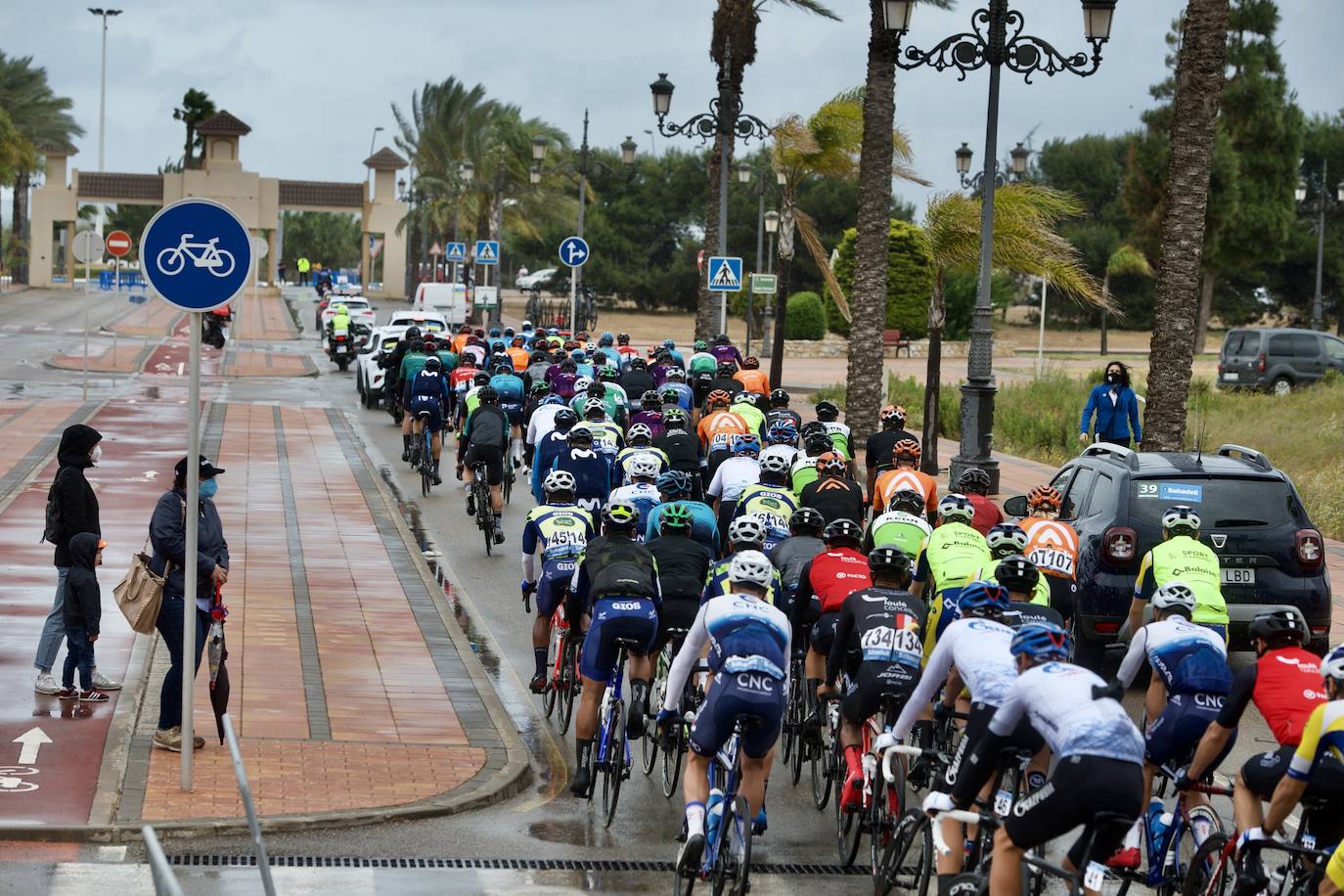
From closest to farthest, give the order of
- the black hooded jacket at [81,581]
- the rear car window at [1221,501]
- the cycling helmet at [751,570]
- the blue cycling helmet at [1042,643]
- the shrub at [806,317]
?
the blue cycling helmet at [1042,643] → the cycling helmet at [751,570] → the black hooded jacket at [81,581] → the rear car window at [1221,501] → the shrub at [806,317]

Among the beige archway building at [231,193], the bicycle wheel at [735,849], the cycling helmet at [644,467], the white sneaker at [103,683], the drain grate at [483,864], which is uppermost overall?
the beige archway building at [231,193]

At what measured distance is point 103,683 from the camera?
11.7 m

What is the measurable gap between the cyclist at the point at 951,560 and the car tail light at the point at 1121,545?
2.27 metres

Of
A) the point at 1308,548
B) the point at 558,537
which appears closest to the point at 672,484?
the point at 558,537

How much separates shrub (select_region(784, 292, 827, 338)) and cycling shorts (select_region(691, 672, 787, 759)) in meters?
55.5

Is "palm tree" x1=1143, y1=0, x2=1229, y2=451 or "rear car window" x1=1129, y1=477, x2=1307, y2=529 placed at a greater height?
"palm tree" x1=1143, y1=0, x2=1229, y2=451

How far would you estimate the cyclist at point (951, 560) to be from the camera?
10.2 metres

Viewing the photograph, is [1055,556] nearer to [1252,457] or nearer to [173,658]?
[1252,457]

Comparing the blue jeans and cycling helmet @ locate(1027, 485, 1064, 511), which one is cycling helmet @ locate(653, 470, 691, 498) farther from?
the blue jeans

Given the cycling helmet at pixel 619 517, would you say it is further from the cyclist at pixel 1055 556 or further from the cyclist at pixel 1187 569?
the cyclist at pixel 1187 569

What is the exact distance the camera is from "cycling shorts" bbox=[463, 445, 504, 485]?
18547 millimetres

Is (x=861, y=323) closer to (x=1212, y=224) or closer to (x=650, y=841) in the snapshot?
(x=650, y=841)

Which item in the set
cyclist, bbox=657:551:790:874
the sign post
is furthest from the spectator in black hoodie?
cyclist, bbox=657:551:790:874

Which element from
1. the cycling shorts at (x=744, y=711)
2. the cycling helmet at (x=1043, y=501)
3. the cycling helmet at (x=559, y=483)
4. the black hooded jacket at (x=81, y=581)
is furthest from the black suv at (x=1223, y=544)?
the black hooded jacket at (x=81, y=581)
